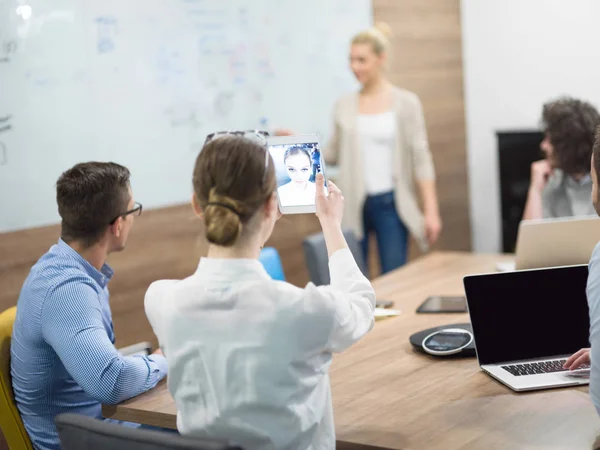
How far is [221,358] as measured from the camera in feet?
5.23

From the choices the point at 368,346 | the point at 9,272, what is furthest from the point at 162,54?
the point at 368,346

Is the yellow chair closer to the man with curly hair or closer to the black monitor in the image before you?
the man with curly hair

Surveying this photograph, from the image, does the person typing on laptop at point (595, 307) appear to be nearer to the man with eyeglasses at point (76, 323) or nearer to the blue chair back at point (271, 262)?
the man with eyeglasses at point (76, 323)

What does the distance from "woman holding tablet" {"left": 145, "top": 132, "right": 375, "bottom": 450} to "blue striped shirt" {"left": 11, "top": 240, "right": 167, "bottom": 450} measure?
42cm

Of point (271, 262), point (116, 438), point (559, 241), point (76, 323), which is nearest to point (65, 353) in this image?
point (76, 323)

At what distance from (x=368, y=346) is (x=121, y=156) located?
1.92m

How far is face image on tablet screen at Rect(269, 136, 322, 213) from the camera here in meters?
1.96

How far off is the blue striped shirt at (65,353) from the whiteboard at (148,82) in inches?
54.7

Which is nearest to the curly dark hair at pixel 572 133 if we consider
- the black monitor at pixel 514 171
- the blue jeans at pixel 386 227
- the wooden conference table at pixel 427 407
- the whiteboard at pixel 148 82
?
the wooden conference table at pixel 427 407

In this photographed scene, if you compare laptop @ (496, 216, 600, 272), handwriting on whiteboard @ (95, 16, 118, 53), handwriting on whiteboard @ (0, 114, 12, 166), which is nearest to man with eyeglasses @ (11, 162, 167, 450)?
laptop @ (496, 216, 600, 272)

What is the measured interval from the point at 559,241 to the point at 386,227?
204 centimetres

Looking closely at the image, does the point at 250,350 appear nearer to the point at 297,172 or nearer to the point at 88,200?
the point at 297,172

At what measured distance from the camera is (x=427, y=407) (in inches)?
75.4

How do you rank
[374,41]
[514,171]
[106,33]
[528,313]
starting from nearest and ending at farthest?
[528,313] < [106,33] < [374,41] < [514,171]
